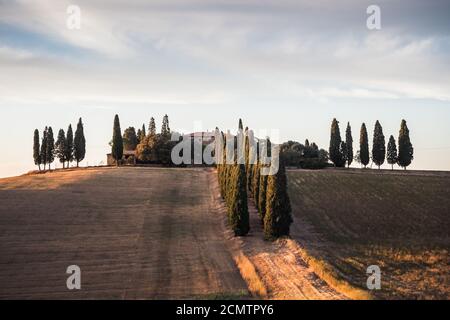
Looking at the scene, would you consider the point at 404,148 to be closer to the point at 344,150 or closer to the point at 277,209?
the point at 344,150

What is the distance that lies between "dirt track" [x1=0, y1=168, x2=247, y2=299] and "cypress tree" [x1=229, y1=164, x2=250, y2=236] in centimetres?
143

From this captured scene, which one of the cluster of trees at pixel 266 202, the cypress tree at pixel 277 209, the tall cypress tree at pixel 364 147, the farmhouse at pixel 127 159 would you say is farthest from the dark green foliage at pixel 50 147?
the cypress tree at pixel 277 209


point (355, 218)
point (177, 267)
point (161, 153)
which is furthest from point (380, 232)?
point (161, 153)

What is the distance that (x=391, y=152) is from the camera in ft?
280

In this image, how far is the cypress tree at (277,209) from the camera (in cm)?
3581

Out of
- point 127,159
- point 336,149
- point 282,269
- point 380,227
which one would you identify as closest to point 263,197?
point 380,227

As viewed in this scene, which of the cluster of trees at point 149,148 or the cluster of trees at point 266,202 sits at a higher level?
the cluster of trees at point 149,148

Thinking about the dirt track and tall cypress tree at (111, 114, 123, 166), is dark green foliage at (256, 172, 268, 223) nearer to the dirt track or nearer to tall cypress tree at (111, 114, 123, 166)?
the dirt track

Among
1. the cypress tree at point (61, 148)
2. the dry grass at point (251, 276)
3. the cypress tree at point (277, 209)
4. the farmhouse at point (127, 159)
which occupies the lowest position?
the dry grass at point (251, 276)

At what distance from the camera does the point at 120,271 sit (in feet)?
88.3

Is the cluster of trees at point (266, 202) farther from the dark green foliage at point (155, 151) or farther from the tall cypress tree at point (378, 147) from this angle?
the tall cypress tree at point (378, 147)

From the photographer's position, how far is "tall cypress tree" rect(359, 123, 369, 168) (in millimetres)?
84812

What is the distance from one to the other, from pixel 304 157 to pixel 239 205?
160ft

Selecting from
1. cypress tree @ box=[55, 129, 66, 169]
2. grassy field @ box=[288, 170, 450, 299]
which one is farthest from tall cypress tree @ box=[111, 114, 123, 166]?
grassy field @ box=[288, 170, 450, 299]
